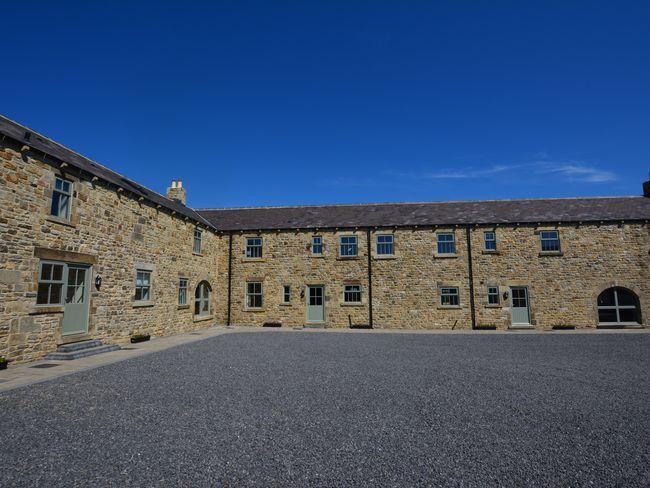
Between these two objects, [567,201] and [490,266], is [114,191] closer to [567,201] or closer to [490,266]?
[490,266]

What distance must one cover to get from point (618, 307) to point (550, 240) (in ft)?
16.3

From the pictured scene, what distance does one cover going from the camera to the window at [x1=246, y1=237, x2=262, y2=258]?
2206 cm

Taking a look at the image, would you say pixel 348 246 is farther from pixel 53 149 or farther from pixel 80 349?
pixel 53 149

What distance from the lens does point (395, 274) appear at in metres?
20.6

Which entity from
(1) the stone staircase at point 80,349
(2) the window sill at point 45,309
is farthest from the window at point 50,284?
(1) the stone staircase at point 80,349

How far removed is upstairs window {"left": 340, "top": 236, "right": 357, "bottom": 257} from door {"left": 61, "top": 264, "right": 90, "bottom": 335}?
1310 centimetres

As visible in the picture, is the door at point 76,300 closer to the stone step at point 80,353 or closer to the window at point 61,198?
the stone step at point 80,353

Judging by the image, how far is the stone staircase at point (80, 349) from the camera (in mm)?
10328

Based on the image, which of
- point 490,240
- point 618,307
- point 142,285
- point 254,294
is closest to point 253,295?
point 254,294

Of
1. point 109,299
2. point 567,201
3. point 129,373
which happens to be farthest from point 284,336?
point 567,201

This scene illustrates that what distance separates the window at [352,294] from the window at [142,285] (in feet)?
34.3

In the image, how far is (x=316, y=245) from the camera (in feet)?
70.9

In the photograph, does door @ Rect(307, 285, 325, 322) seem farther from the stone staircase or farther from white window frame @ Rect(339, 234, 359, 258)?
the stone staircase

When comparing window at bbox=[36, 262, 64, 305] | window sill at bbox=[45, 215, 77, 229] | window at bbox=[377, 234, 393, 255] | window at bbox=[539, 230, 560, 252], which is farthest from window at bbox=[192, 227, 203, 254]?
window at bbox=[539, 230, 560, 252]
